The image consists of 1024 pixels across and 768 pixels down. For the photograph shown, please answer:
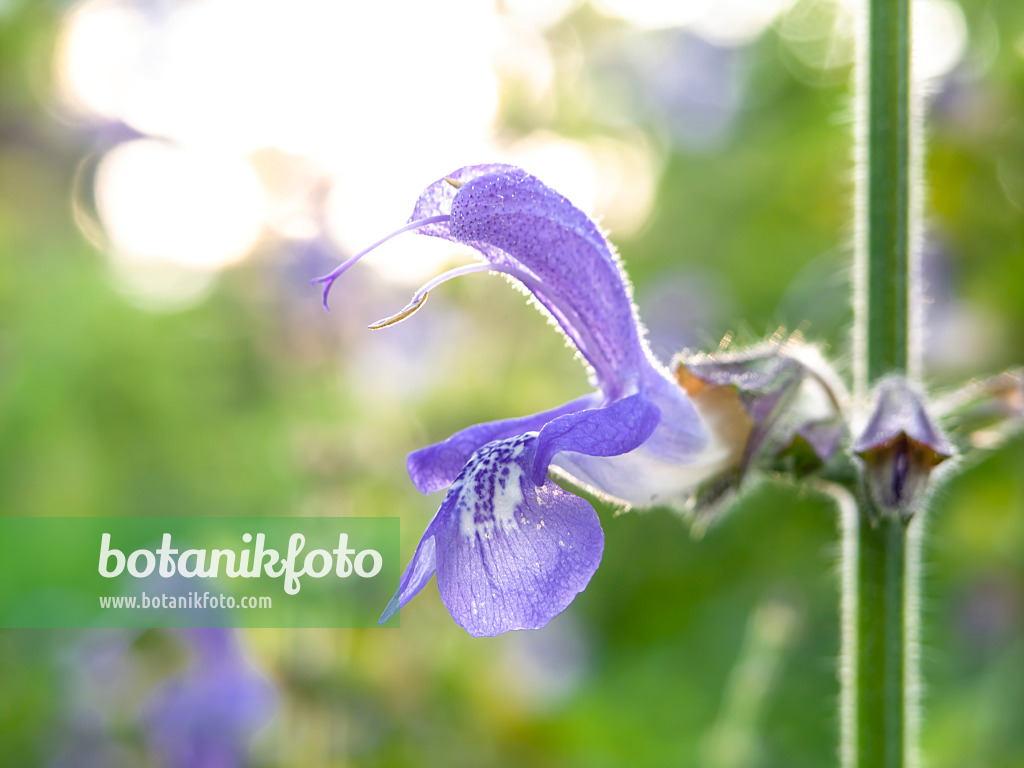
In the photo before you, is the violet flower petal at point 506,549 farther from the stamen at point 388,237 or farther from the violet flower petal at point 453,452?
the stamen at point 388,237

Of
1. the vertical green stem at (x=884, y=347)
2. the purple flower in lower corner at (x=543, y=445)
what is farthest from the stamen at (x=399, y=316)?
the vertical green stem at (x=884, y=347)

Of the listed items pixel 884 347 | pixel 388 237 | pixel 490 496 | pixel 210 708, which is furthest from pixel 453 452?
pixel 210 708

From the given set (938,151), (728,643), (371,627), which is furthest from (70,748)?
(938,151)

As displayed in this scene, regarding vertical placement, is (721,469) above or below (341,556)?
A: below

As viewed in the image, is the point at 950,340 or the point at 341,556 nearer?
the point at 341,556

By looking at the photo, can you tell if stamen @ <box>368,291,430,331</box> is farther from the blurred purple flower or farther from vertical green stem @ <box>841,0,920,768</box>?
the blurred purple flower

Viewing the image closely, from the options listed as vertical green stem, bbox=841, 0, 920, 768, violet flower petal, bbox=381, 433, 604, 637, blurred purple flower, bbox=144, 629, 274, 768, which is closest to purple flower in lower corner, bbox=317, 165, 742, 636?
violet flower petal, bbox=381, 433, 604, 637

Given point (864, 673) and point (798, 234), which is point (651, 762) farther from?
point (798, 234)

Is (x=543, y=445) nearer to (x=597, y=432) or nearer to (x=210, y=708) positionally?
(x=597, y=432)
